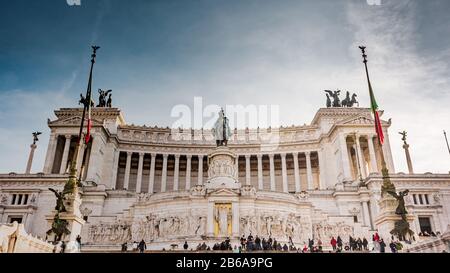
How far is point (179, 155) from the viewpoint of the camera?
67750 mm

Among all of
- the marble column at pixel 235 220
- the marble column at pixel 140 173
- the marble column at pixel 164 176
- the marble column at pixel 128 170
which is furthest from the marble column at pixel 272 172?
the marble column at pixel 235 220

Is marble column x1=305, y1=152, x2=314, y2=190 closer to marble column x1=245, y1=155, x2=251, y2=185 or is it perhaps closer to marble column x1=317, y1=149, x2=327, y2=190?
marble column x1=317, y1=149, x2=327, y2=190

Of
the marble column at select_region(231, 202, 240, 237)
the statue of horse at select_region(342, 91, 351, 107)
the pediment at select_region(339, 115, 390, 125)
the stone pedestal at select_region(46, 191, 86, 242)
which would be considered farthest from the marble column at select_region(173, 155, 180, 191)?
the stone pedestal at select_region(46, 191, 86, 242)

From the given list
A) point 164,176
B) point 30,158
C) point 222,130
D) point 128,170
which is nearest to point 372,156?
point 222,130

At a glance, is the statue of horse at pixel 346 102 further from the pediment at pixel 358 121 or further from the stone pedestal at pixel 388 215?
the stone pedestal at pixel 388 215

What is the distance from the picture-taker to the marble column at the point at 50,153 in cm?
5637

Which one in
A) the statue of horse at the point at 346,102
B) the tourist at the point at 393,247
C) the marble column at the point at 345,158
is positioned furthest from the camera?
the statue of horse at the point at 346,102

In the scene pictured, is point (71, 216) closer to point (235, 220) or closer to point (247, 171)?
point (235, 220)

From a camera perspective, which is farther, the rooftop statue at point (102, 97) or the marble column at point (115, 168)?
the rooftop statue at point (102, 97)

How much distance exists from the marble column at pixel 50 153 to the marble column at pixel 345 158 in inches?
1824

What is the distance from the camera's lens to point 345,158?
55.2 metres
